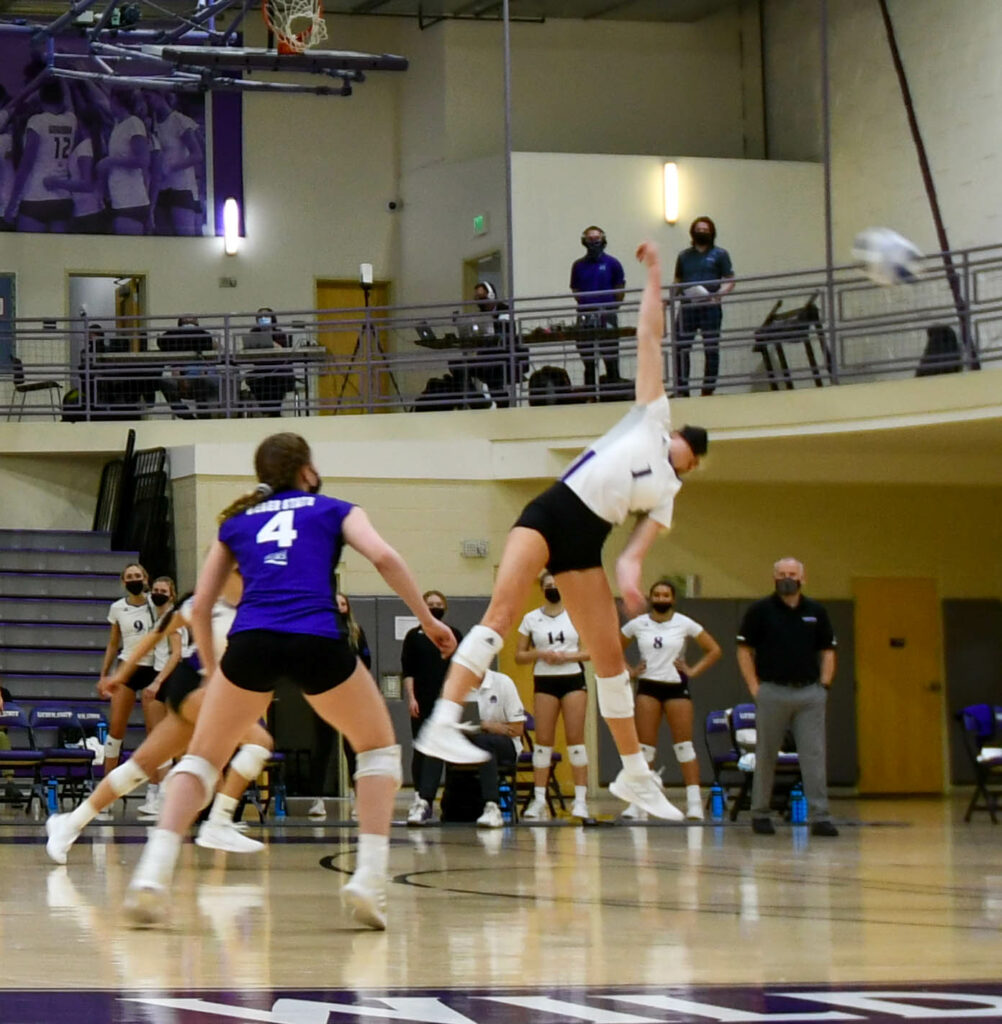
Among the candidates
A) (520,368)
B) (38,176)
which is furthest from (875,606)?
(38,176)

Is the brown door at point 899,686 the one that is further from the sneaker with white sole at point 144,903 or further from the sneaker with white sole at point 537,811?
the sneaker with white sole at point 144,903

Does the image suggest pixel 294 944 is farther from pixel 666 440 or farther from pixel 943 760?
pixel 943 760

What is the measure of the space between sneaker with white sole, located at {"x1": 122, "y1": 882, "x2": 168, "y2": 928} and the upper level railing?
1155cm

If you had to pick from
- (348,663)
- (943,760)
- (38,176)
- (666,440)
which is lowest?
(943,760)

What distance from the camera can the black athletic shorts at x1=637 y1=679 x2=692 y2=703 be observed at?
48.5 ft

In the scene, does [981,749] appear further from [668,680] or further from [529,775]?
[529,775]

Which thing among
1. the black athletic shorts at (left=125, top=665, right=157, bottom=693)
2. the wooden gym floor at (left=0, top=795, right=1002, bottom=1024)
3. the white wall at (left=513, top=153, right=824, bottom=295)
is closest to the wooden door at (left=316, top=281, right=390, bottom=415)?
the white wall at (left=513, top=153, right=824, bottom=295)

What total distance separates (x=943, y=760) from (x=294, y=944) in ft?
51.8

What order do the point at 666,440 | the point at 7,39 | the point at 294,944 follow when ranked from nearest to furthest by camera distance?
the point at 294,944, the point at 666,440, the point at 7,39

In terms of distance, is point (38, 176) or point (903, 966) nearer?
point (903, 966)

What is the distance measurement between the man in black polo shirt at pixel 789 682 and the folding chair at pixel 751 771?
2020mm

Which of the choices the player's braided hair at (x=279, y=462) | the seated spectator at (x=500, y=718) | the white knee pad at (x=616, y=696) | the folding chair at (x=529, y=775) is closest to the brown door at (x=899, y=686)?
the folding chair at (x=529, y=775)

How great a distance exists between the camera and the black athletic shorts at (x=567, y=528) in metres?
6.86

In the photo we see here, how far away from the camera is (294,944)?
632cm
